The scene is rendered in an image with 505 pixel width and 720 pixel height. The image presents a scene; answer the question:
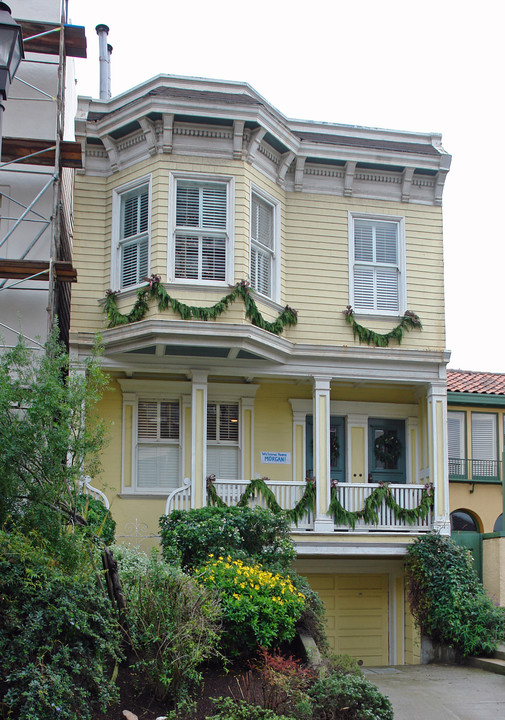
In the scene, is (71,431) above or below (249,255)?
below

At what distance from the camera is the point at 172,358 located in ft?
50.7

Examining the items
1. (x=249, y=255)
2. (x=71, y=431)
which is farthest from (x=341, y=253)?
(x=71, y=431)

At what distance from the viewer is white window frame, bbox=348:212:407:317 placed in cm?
1673

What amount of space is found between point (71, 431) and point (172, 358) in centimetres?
685

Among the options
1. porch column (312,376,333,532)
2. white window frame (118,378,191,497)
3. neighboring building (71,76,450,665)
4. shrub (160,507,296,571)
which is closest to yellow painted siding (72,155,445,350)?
neighboring building (71,76,450,665)

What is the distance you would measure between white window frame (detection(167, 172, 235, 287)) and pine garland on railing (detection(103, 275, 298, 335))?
33 cm

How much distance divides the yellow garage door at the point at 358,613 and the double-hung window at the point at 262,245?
6.05 metres

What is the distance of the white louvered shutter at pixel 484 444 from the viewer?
19000mm

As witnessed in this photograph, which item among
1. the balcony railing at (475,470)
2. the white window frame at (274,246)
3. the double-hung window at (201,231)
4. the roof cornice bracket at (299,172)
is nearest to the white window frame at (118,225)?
the double-hung window at (201,231)

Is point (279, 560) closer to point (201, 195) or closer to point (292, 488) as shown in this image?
point (292, 488)

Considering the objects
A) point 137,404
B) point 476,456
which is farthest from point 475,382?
point 137,404

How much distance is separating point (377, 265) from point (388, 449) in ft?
13.1

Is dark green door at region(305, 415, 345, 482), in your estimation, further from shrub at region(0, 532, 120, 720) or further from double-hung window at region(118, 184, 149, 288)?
shrub at region(0, 532, 120, 720)

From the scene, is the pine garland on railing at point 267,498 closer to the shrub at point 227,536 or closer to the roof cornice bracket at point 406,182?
the shrub at point 227,536
